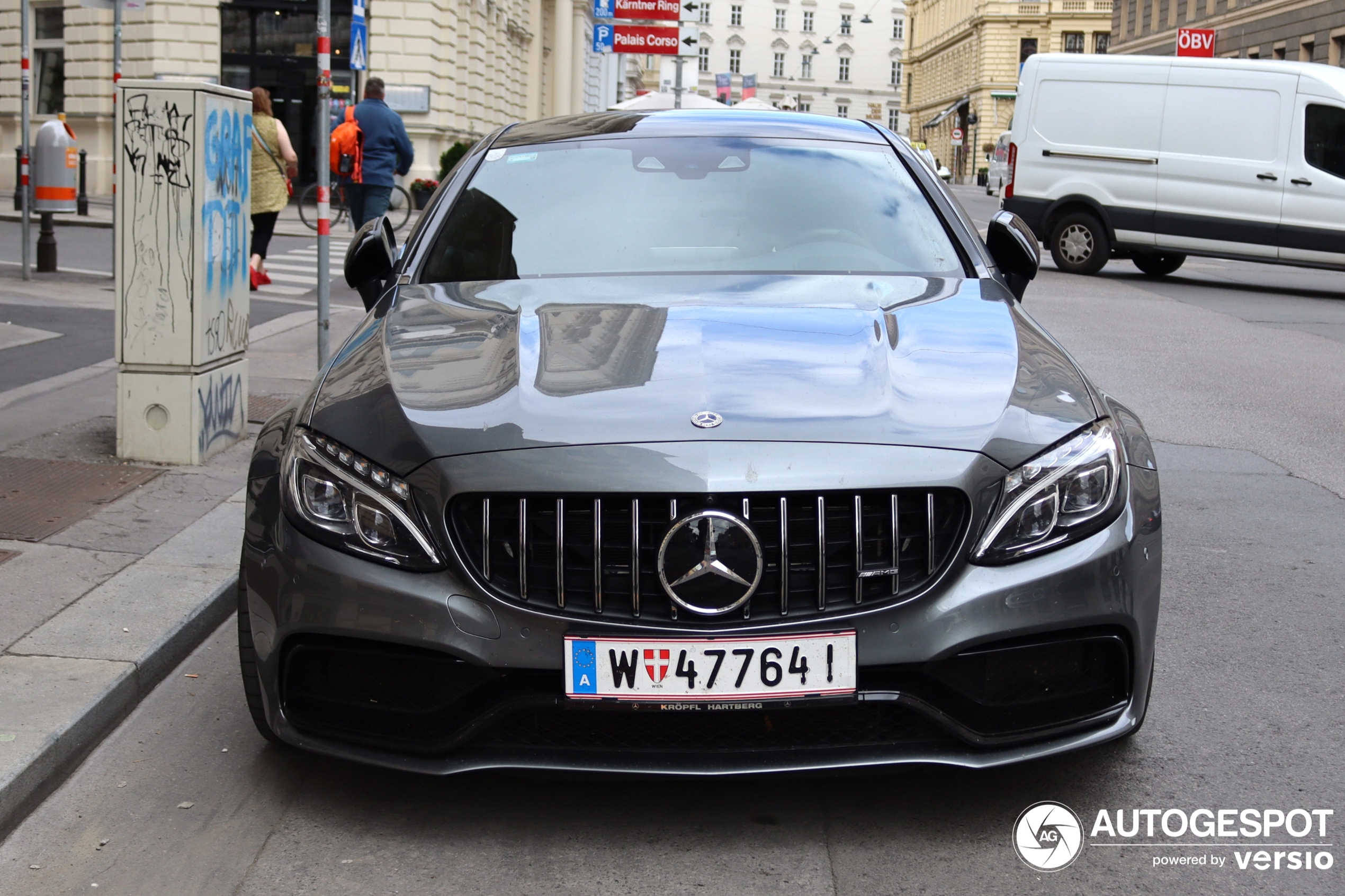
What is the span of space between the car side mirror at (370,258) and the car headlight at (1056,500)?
202 centimetres

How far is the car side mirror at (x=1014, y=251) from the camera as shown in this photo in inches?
172

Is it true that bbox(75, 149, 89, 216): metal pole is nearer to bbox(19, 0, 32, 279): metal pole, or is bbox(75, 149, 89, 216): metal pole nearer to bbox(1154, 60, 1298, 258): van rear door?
bbox(19, 0, 32, 279): metal pole

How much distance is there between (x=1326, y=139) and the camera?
16.3 metres

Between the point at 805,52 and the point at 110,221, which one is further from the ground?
the point at 805,52

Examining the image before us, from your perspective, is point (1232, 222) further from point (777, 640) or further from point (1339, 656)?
point (777, 640)

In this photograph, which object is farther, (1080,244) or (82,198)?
(82,198)

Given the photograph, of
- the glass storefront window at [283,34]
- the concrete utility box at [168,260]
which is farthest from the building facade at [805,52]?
the concrete utility box at [168,260]

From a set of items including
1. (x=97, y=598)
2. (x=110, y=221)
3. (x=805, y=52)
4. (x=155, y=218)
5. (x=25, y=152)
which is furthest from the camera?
(x=805, y=52)

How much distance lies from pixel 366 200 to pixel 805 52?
405ft

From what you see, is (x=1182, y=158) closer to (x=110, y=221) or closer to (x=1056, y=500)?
(x=110, y=221)

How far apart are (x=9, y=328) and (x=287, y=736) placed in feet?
26.1

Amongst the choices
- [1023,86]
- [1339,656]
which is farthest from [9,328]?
[1023,86]

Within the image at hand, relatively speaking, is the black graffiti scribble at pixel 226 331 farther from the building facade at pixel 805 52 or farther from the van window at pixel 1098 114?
the building facade at pixel 805 52

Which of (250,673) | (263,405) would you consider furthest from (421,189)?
(250,673)
